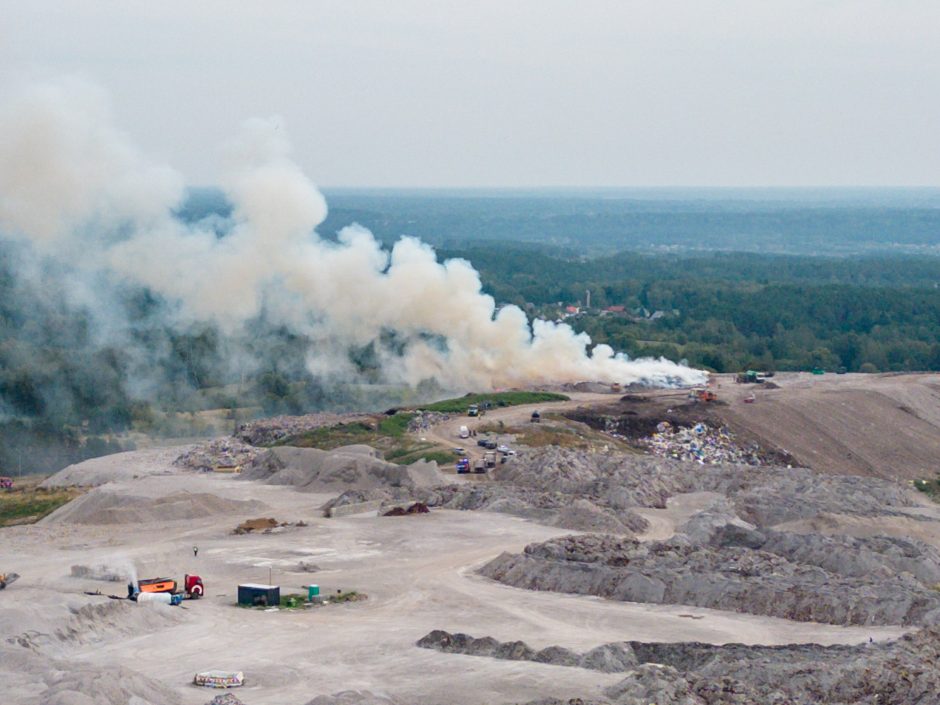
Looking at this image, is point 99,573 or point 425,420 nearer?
point 99,573

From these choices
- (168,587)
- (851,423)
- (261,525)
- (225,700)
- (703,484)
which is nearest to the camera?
(225,700)

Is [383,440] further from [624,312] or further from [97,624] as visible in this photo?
[624,312]

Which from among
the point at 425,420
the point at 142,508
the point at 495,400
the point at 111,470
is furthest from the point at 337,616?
the point at 495,400

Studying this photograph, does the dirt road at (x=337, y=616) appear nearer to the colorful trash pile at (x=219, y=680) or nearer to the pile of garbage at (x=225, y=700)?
the colorful trash pile at (x=219, y=680)

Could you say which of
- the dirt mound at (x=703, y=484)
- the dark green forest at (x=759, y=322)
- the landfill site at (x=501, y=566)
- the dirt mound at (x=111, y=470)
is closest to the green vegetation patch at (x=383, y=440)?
the landfill site at (x=501, y=566)

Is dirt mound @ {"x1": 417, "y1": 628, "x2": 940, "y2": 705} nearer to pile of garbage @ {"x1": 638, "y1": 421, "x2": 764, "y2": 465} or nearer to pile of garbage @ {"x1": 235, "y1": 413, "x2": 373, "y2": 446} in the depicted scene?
pile of garbage @ {"x1": 638, "y1": 421, "x2": 764, "y2": 465}

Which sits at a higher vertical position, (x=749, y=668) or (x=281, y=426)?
(x=749, y=668)

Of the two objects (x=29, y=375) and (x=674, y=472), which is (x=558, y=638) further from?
(x=29, y=375)

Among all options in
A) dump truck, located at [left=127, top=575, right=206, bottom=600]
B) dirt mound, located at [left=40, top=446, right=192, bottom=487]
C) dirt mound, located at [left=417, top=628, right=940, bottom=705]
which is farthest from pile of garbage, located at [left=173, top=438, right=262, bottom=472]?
dirt mound, located at [left=417, top=628, right=940, bottom=705]
